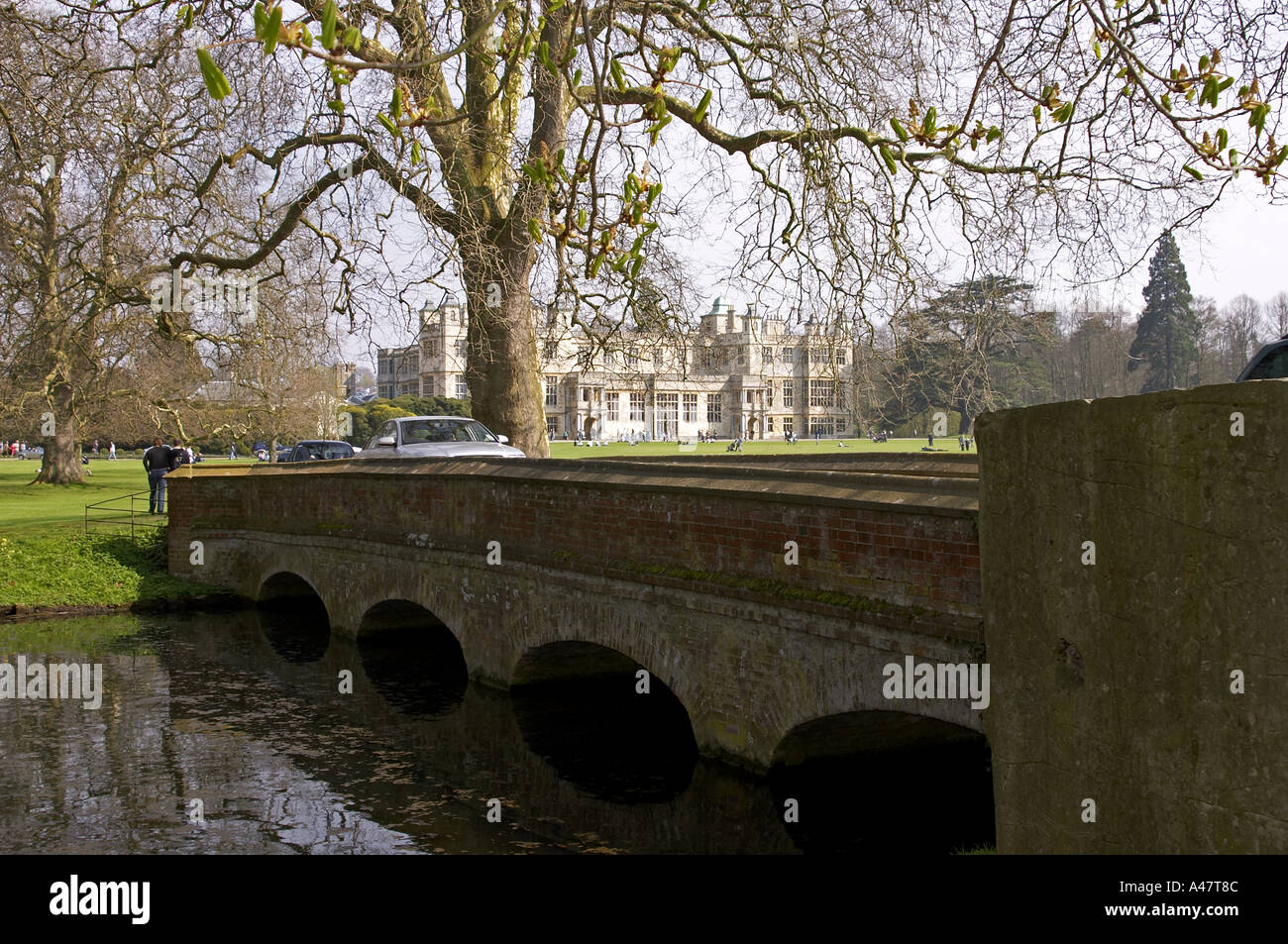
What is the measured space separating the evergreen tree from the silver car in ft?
52.7

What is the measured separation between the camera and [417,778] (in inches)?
388

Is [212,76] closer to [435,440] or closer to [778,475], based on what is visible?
[778,475]

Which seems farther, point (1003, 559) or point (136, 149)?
point (136, 149)

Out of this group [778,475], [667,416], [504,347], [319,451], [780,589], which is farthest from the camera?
[667,416]

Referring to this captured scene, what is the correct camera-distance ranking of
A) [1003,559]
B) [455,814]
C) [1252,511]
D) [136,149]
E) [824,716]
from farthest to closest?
1. [136,149]
2. [455,814]
3. [824,716]
4. [1003,559]
5. [1252,511]

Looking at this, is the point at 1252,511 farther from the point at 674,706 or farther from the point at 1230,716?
the point at 674,706

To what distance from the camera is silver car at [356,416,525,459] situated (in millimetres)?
16203

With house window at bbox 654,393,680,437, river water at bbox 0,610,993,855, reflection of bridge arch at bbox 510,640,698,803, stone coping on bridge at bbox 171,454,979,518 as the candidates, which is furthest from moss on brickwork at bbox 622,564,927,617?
house window at bbox 654,393,680,437

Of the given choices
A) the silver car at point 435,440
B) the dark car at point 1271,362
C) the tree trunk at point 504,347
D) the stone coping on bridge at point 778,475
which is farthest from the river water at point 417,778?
the tree trunk at point 504,347

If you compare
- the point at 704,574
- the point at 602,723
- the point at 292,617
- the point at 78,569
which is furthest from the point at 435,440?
the point at 704,574

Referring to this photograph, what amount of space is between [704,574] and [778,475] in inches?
37.6

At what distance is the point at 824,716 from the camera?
7781 mm

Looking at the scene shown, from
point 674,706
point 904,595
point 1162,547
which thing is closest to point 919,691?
point 904,595

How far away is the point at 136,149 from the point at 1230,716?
14.5 meters
